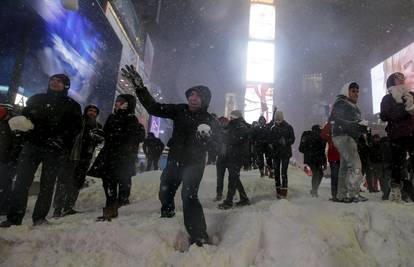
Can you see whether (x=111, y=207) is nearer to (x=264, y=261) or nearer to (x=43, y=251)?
(x=43, y=251)

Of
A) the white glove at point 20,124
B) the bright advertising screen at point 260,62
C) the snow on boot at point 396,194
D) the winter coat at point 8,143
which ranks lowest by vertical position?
the snow on boot at point 396,194

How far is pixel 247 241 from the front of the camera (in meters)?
3.72

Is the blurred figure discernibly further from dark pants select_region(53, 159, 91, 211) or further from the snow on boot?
dark pants select_region(53, 159, 91, 211)

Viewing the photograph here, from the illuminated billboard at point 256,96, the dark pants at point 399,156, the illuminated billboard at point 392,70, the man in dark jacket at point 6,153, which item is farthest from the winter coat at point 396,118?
the illuminated billboard at point 256,96

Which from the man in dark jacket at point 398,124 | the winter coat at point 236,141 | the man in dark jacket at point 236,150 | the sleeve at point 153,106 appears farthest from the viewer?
the winter coat at point 236,141

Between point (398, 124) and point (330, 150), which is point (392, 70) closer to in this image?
point (330, 150)

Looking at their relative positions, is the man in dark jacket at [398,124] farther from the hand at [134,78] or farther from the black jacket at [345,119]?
the hand at [134,78]

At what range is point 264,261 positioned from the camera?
352cm

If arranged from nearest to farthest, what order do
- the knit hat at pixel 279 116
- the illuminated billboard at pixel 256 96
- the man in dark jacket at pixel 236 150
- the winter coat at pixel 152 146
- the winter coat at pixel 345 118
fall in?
the winter coat at pixel 345 118, the man in dark jacket at pixel 236 150, the knit hat at pixel 279 116, the winter coat at pixel 152 146, the illuminated billboard at pixel 256 96

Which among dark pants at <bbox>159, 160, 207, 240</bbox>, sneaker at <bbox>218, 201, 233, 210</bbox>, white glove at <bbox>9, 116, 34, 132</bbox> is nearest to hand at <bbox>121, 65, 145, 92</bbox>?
dark pants at <bbox>159, 160, 207, 240</bbox>

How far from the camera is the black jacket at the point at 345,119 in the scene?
5.72m

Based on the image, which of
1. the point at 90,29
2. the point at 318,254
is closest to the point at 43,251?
the point at 318,254

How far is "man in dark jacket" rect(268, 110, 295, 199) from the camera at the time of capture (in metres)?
7.67

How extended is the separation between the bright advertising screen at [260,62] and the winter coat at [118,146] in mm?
61164
